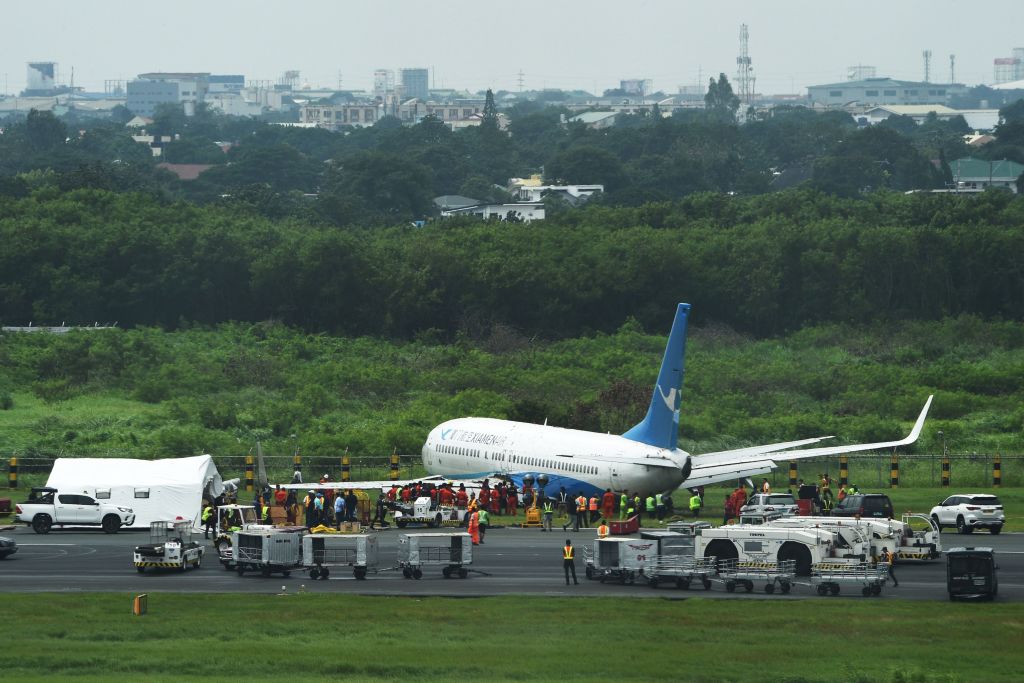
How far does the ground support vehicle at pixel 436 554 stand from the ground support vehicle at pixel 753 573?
8329mm

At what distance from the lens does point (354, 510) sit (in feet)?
227

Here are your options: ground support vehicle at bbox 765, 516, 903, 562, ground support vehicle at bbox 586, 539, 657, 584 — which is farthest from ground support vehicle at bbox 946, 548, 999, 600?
ground support vehicle at bbox 586, 539, 657, 584

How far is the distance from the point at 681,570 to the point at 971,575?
8.63 metres

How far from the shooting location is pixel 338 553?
185ft

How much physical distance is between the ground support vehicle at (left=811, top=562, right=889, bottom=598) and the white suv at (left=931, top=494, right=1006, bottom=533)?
16003 millimetres

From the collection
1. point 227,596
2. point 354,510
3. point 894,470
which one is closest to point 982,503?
point 894,470

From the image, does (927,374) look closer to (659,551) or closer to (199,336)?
(199,336)

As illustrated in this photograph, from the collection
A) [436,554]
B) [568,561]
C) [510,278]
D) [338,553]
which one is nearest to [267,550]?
[338,553]

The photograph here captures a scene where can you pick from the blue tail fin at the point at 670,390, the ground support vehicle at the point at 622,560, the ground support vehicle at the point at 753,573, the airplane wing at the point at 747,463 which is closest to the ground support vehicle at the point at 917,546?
the ground support vehicle at the point at 753,573

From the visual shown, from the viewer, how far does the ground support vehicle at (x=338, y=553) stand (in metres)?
55.1

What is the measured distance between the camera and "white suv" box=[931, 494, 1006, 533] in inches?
2628

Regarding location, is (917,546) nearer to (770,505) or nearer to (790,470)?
(770,505)

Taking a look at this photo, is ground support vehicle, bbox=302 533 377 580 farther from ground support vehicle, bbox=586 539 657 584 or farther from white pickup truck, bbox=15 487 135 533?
white pickup truck, bbox=15 487 135 533

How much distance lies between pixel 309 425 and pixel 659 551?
52.3 meters
